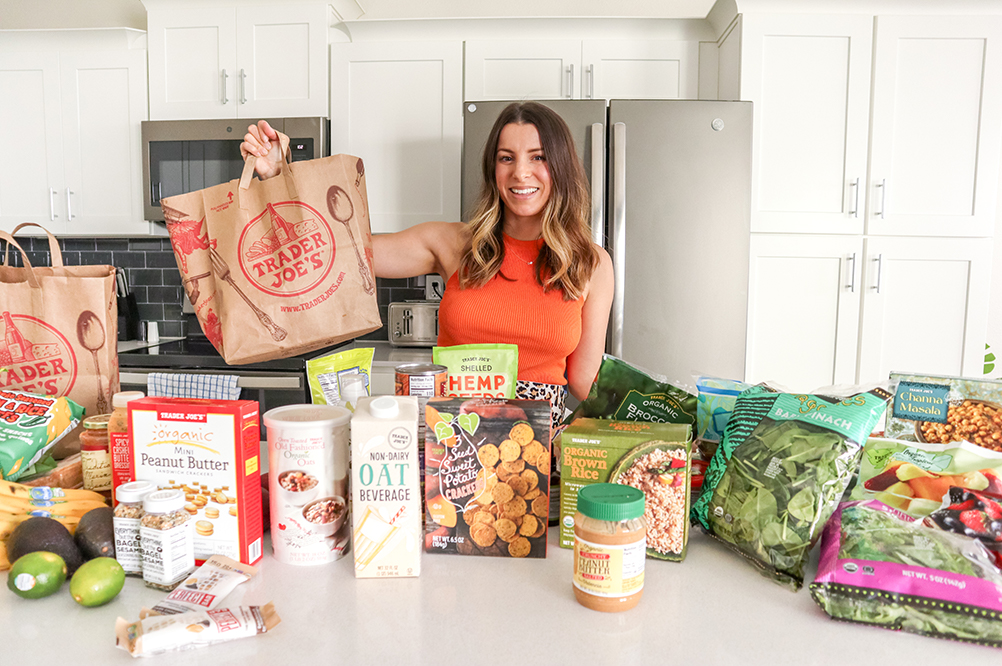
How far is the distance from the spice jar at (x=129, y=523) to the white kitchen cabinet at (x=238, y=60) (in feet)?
7.25

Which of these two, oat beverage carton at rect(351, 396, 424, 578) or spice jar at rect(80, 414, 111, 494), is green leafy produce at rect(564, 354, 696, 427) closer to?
oat beverage carton at rect(351, 396, 424, 578)

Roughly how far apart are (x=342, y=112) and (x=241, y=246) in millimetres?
1739

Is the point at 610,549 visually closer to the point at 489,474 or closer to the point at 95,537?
the point at 489,474

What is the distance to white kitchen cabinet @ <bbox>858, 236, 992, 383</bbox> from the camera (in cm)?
242

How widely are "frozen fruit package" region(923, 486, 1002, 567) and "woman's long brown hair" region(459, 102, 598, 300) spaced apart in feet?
2.74

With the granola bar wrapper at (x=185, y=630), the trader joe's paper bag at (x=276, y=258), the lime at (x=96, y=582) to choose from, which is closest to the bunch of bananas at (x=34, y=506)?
the lime at (x=96, y=582)

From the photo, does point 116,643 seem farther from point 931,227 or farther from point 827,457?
point 931,227

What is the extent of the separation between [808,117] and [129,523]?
98.7 inches

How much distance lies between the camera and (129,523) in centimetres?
77

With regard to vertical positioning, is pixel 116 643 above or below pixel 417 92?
below

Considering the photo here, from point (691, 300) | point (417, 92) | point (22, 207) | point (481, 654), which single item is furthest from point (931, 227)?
point (22, 207)

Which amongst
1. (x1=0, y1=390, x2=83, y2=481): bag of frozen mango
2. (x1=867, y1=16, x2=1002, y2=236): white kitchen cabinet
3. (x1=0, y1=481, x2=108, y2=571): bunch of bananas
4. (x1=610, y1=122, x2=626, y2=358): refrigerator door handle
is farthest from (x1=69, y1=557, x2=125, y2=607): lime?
(x1=867, y1=16, x2=1002, y2=236): white kitchen cabinet

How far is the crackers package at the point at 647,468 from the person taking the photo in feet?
2.64

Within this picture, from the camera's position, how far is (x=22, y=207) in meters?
2.85
